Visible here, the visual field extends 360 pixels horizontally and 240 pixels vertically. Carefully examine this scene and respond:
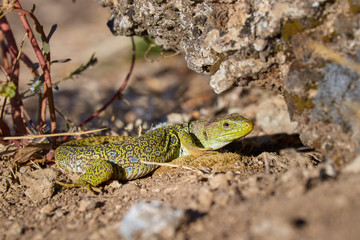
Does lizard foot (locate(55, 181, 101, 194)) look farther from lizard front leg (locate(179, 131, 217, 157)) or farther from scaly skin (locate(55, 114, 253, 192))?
lizard front leg (locate(179, 131, 217, 157))

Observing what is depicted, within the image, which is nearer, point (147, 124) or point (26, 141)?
point (26, 141)

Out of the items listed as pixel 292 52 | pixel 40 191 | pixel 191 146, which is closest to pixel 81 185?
pixel 40 191

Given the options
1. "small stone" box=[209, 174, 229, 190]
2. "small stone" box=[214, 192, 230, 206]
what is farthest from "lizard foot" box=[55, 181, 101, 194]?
"small stone" box=[214, 192, 230, 206]

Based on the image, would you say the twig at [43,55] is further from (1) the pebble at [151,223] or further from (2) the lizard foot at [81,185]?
(1) the pebble at [151,223]

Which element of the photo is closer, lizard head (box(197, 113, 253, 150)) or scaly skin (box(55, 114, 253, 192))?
scaly skin (box(55, 114, 253, 192))

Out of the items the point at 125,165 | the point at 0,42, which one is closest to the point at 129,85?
the point at 0,42

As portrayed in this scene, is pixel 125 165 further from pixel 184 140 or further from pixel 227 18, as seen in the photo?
pixel 227 18
